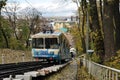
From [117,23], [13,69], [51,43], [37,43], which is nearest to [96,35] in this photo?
[13,69]

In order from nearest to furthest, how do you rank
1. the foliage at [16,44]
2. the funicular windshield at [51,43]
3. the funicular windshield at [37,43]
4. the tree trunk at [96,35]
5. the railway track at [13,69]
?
the railway track at [13,69], the tree trunk at [96,35], the funicular windshield at [51,43], the funicular windshield at [37,43], the foliage at [16,44]

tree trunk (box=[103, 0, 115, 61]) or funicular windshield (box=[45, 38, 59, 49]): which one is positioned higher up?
tree trunk (box=[103, 0, 115, 61])

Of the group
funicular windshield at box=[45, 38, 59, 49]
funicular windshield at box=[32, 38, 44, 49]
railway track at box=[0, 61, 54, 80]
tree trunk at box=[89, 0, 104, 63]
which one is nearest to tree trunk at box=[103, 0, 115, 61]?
railway track at box=[0, 61, 54, 80]

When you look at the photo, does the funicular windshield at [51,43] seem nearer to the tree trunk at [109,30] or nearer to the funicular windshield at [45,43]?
the funicular windshield at [45,43]

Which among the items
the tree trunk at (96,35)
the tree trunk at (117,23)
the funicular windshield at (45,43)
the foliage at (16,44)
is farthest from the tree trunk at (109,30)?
the foliage at (16,44)

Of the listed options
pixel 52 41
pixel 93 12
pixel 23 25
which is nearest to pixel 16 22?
pixel 23 25

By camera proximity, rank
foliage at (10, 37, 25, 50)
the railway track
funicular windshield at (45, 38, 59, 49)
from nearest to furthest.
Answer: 1. the railway track
2. funicular windshield at (45, 38, 59, 49)
3. foliage at (10, 37, 25, 50)

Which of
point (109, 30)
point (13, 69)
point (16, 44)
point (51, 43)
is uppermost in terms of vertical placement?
point (109, 30)

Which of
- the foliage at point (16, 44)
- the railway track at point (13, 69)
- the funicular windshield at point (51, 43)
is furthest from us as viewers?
the foliage at point (16, 44)

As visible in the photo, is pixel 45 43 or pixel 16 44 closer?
pixel 45 43

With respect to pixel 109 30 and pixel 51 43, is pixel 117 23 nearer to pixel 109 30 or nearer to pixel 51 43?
pixel 109 30

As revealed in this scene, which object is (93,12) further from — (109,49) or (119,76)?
(119,76)

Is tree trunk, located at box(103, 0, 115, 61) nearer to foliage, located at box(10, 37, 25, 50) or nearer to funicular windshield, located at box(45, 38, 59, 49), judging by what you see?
funicular windshield, located at box(45, 38, 59, 49)

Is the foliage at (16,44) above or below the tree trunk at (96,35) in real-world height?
below
